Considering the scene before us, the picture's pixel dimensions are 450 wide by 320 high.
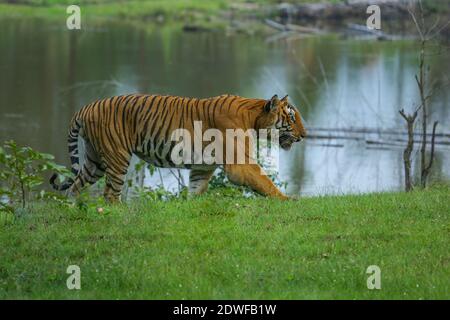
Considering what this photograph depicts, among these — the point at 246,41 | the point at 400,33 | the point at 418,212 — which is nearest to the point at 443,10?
the point at 400,33

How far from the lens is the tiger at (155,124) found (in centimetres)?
984

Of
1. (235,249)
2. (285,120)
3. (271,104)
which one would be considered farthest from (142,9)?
(235,249)

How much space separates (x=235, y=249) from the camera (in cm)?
741

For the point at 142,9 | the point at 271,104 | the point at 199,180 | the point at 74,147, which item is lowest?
the point at 199,180

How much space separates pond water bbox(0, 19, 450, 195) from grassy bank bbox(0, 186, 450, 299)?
3.56 meters


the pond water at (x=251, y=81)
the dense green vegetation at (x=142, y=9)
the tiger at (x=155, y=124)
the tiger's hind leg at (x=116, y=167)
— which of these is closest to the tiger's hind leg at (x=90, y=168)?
the tiger at (x=155, y=124)

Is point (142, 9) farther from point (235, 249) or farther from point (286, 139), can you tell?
point (235, 249)

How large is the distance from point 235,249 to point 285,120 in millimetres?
2867

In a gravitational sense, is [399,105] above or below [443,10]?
below

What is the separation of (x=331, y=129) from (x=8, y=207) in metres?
11.2

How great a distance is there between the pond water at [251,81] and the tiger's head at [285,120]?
6.61 feet

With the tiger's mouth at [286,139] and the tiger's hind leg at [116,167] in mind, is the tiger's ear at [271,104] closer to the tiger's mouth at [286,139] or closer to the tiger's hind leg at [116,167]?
the tiger's mouth at [286,139]
